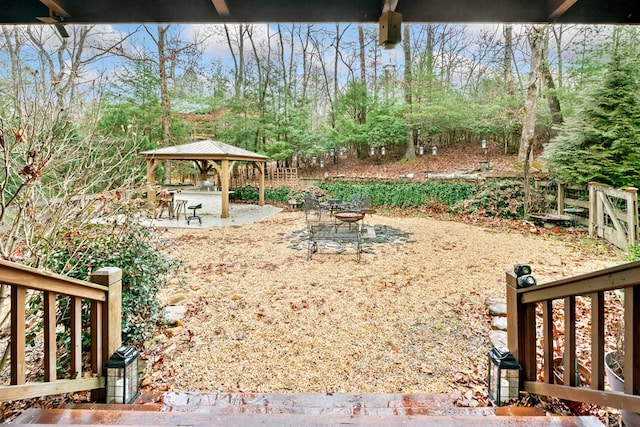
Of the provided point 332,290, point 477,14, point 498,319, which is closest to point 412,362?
point 498,319

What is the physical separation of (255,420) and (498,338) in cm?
260

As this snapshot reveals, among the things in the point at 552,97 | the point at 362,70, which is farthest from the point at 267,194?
the point at 552,97

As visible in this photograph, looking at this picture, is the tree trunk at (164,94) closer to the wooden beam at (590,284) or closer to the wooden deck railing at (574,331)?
the wooden deck railing at (574,331)

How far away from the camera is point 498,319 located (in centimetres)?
374

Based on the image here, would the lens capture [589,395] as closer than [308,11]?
Yes

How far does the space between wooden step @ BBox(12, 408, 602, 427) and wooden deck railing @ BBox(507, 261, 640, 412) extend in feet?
0.79

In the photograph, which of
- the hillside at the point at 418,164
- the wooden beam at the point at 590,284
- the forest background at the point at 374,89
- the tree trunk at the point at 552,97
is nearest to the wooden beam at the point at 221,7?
the wooden beam at the point at 590,284

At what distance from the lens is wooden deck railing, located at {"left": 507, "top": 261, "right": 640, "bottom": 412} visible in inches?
52.4

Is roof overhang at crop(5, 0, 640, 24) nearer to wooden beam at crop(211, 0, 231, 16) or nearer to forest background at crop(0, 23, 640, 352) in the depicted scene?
wooden beam at crop(211, 0, 231, 16)

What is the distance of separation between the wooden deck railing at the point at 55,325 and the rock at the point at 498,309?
149 inches

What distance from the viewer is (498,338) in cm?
332

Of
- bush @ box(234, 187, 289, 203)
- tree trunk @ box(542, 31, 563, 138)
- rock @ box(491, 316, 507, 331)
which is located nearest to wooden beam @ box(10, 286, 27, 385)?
rock @ box(491, 316, 507, 331)

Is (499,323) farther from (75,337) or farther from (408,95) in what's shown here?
(408,95)

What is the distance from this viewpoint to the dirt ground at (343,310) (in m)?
2.82
